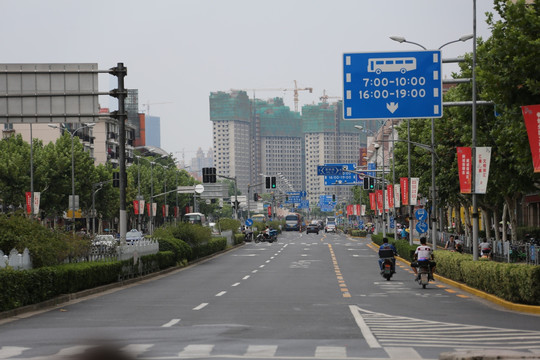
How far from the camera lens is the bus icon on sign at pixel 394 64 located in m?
28.6

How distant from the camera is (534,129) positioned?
21.6m

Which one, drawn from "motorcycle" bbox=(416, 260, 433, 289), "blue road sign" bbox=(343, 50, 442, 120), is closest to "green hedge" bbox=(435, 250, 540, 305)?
"motorcycle" bbox=(416, 260, 433, 289)

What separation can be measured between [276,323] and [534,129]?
330 inches

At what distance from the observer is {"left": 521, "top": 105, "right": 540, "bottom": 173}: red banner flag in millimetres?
21500

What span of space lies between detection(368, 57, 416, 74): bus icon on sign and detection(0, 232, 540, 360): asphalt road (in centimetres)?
685

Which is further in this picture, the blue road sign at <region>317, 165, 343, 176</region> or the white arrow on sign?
the blue road sign at <region>317, 165, 343, 176</region>

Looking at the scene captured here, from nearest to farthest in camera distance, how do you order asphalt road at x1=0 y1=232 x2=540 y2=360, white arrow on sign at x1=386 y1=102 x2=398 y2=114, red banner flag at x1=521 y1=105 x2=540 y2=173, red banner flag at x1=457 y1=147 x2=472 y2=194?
asphalt road at x1=0 y1=232 x2=540 y2=360 → red banner flag at x1=521 y1=105 x2=540 y2=173 → white arrow on sign at x1=386 y1=102 x2=398 y2=114 → red banner flag at x1=457 y1=147 x2=472 y2=194

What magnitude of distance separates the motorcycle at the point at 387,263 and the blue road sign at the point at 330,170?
5961 cm

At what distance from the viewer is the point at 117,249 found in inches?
1329

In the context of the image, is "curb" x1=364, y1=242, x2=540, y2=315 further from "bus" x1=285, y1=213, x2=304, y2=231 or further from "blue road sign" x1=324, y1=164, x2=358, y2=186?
"bus" x1=285, y1=213, x2=304, y2=231

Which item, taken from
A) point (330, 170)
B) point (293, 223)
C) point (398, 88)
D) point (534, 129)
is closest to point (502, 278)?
point (534, 129)

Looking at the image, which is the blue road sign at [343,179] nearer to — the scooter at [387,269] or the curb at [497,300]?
the scooter at [387,269]

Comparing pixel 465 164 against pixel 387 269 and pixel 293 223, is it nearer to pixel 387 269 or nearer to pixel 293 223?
pixel 387 269

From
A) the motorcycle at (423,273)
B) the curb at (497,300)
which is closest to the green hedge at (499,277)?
the curb at (497,300)
